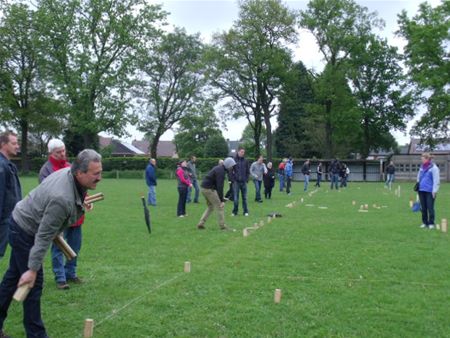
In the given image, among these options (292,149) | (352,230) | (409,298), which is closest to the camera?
(409,298)

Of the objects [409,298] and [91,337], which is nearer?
[91,337]

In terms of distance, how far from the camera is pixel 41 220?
14.2ft

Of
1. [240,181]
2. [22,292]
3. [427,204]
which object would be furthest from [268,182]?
[22,292]

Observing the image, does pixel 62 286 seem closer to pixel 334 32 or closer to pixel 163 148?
pixel 334 32

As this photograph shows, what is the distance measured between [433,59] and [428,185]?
124ft

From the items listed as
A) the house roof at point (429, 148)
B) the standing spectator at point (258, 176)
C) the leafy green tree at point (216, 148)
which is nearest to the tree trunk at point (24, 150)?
the leafy green tree at point (216, 148)

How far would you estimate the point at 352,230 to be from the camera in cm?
1239

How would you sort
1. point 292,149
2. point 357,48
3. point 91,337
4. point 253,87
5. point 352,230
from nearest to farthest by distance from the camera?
1. point 91,337
2. point 352,230
3. point 357,48
4. point 253,87
5. point 292,149

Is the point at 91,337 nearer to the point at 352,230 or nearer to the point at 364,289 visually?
the point at 364,289

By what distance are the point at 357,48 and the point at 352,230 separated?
42221 millimetres

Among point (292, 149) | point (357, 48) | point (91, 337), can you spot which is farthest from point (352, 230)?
point (292, 149)

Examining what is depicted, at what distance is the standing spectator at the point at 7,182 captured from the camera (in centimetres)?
565

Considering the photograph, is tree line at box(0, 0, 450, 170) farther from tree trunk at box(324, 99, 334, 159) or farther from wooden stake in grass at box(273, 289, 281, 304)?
wooden stake in grass at box(273, 289, 281, 304)

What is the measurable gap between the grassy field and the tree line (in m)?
37.2
